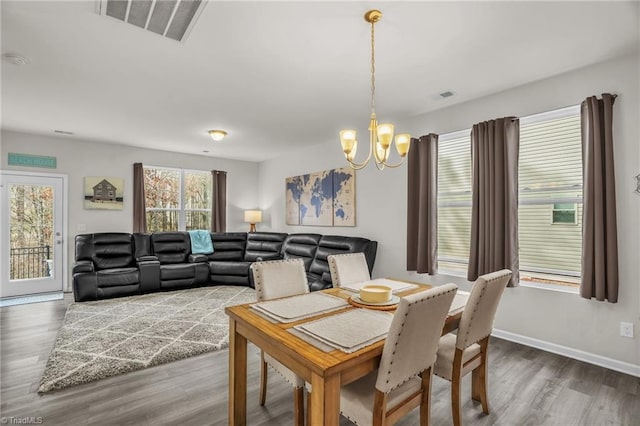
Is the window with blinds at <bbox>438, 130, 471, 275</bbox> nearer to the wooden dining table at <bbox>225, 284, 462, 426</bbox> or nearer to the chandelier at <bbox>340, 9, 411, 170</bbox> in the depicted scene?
the chandelier at <bbox>340, 9, 411, 170</bbox>

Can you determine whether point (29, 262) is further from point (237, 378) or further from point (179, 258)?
point (237, 378)

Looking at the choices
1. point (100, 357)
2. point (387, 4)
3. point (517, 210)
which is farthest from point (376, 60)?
point (100, 357)

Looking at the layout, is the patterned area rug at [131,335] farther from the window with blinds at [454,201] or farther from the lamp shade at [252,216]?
the window with blinds at [454,201]

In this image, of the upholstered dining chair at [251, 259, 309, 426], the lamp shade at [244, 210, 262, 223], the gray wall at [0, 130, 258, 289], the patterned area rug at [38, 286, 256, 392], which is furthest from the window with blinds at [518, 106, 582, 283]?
the gray wall at [0, 130, 258, 289]

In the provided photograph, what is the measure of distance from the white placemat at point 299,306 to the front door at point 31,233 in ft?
17.1

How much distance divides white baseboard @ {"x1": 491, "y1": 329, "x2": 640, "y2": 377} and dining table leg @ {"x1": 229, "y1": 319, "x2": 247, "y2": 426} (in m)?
2.76

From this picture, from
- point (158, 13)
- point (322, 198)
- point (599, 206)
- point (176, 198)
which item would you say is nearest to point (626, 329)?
point (599, 206)

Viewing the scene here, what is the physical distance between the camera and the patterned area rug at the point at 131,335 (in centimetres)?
260

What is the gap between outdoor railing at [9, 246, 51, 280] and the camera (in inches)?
195

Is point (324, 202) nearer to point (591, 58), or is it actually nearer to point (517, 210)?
point (517, 210)

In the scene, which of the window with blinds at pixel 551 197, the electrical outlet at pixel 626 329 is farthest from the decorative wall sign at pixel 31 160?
the electrical outlet at pixel 626 329

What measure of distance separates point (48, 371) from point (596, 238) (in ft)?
15.0

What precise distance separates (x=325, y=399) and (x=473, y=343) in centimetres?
111

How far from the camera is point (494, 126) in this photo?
3256 mm
